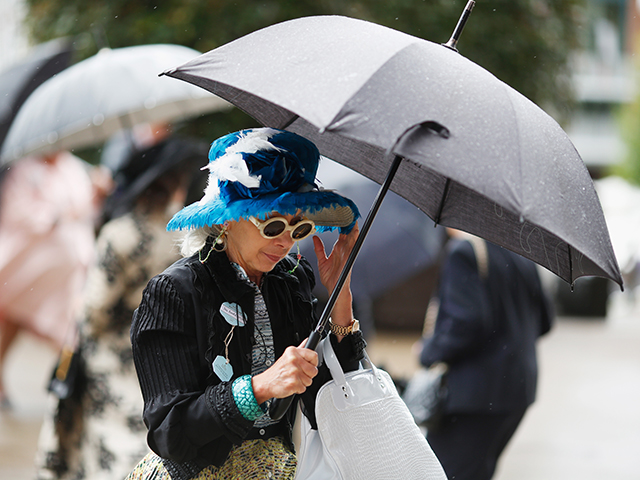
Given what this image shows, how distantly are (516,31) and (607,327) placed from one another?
8653 millimetres

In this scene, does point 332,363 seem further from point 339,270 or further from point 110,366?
point 110,366

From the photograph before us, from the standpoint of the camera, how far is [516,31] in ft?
35.3

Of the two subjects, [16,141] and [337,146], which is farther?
[16,141]

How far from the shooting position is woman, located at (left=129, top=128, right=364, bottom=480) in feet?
7.09

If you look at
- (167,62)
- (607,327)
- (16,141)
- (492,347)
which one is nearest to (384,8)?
(167,62)

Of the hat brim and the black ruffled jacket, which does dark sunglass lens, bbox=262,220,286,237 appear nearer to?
the hat brim

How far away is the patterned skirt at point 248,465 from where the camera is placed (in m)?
2.36

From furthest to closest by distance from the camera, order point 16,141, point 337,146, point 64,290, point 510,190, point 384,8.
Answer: point 384,8 → point 64,290 → point 16,141 → point 337,146 → point 510,190

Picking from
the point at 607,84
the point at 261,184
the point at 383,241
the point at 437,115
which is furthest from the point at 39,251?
the point at 607,84

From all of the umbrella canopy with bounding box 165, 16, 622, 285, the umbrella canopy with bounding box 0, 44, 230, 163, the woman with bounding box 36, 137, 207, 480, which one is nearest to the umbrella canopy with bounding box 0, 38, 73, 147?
the umbrella canopy with bounding box 0, 44, 230, 163

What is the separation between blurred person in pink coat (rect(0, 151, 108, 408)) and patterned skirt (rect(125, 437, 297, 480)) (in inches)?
203

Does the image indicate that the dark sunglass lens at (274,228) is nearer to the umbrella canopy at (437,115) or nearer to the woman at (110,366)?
the umbrella canopy at (437,115)

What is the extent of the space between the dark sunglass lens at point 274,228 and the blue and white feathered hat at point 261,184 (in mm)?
55

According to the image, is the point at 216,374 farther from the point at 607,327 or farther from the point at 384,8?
the point at 607,327
